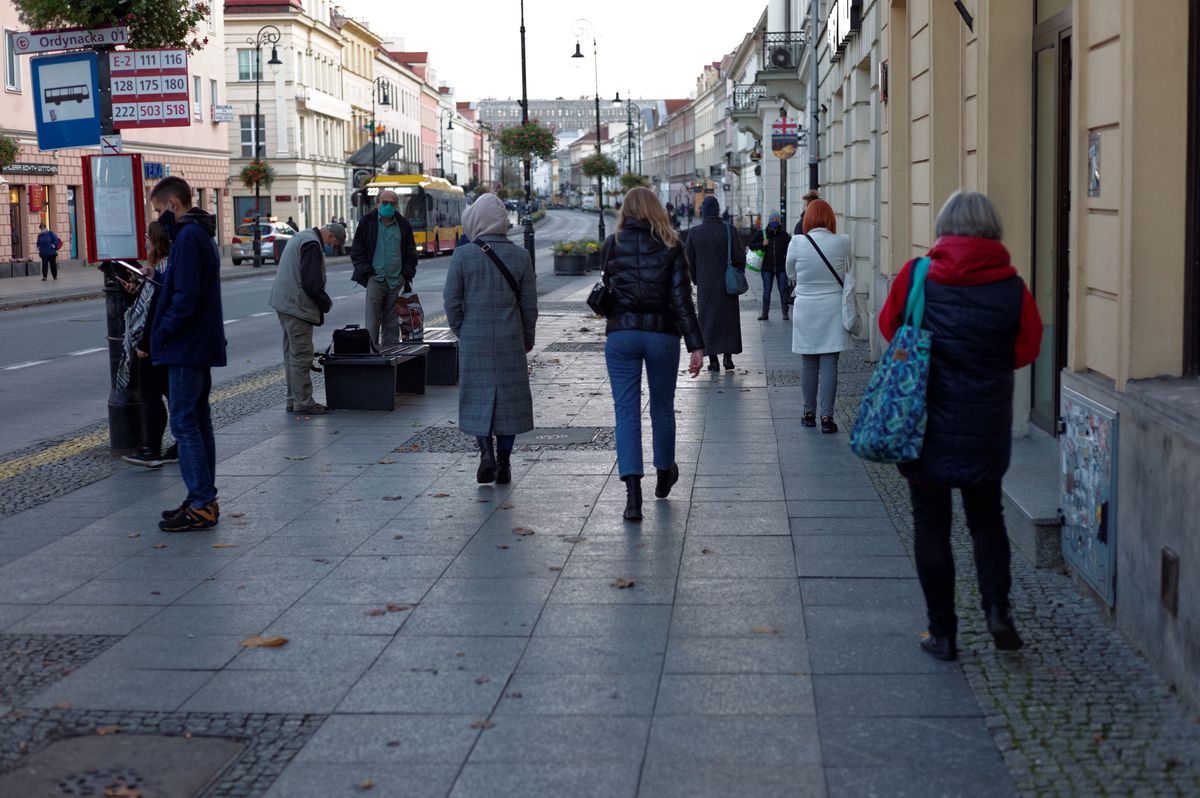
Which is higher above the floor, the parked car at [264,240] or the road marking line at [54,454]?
the parked car at [264,240]

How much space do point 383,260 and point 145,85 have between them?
3.86 meters

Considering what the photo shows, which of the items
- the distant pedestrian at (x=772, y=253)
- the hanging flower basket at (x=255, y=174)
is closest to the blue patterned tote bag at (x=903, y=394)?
the distant pedestrian at (x=772, y=253)

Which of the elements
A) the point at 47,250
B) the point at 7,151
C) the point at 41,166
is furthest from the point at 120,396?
the point at 41,166

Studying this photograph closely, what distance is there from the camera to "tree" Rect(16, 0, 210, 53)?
12.7 meters

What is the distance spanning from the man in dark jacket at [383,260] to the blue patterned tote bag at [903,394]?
11.0 metres

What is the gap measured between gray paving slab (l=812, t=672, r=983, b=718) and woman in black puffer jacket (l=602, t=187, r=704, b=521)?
3141mm

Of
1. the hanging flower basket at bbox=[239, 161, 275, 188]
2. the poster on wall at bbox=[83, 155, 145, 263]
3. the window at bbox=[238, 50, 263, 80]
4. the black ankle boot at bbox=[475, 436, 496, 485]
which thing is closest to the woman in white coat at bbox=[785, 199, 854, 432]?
the black ankle boot at bbox=[475, 436, 496, 485]

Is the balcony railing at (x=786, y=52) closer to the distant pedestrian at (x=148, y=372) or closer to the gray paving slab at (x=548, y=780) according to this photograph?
the distant pedestrian at (x=148, y=372)

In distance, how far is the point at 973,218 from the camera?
5336 millimetres

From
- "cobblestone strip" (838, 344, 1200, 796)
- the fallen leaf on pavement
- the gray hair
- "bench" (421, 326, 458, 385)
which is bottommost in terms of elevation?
"cobblestone strip" (838, 344, 1200, 796)

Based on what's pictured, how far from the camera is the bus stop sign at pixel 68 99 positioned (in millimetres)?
12320

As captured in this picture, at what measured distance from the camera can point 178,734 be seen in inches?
189

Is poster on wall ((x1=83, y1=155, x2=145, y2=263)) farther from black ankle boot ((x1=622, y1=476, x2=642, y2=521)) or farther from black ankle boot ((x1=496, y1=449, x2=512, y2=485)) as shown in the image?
black ankle boot ((x1=622, y1=476, x2=642, y2=521))

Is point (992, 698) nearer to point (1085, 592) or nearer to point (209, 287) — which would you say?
point (1085, 592)
